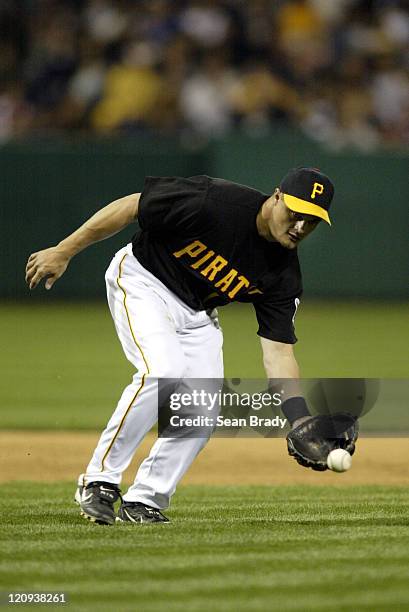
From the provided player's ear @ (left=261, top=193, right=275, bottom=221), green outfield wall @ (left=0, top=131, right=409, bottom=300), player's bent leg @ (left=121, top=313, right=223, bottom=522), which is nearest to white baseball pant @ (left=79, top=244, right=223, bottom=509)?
player's bent leg @ (left=121, top=313, right=223, bottom=522)

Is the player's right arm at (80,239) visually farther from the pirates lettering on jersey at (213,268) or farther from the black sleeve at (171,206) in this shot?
the pirates lettering on jersey at (213,268)

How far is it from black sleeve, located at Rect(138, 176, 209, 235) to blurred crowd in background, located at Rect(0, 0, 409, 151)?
9.84 metres

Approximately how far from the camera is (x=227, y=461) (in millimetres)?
7852

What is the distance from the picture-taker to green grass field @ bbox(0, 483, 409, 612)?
12.6 ft

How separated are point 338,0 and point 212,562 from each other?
1266 cm

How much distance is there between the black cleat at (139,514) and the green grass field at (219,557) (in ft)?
0.28

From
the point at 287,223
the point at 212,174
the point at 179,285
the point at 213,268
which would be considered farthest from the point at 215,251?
the point at 212,174

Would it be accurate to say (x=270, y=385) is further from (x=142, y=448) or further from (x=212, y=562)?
(x=142, y=448)

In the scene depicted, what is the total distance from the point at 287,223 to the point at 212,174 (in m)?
9.82

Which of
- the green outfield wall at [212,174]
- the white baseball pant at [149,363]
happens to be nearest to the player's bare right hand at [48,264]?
the white baseball pant at [149,363]

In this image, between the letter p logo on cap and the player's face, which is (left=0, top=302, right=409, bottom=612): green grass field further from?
the letter p logo on cap

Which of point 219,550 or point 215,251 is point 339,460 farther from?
point 215,251

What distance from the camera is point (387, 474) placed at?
288 inches

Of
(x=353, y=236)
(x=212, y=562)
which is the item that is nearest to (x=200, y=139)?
(x=353, y=236)
